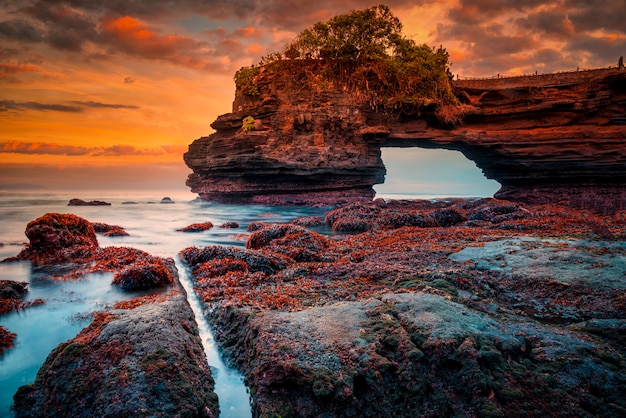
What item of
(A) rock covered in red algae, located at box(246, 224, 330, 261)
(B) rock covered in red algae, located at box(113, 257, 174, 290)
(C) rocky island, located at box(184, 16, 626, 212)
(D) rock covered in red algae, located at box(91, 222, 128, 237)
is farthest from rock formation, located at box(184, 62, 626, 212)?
(B) rock covered in red algae, located at box(113, 257, 174, 290)

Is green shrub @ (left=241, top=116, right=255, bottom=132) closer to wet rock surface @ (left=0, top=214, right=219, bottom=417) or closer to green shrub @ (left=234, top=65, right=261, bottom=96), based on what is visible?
green shrub @ (left=234, top=65, right=261, bottom=96)

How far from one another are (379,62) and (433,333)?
23.6m

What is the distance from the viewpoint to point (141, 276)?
4.64 m

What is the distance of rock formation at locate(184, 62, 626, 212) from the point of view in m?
21.2

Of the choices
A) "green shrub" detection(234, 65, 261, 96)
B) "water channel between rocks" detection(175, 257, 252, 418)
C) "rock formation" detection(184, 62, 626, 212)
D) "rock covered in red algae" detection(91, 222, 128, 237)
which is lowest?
"water channel between rocks" detection(175, 257, 252, 418)

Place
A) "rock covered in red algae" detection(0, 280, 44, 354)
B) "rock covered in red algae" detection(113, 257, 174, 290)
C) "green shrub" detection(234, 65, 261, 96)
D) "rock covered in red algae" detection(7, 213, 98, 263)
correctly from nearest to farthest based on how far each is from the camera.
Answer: "rock covered in red algae" detection(0, 280, 44, 354) → "rock covered in red algae" detection(113, 257, 174, 290) → "rock covered in red algae" detection(7, 213, 98, 263) → "green shrub" detection(234, 65, 261, 96)

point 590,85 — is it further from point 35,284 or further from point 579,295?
point 35,284

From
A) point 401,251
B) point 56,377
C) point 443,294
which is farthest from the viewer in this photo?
point 401,251

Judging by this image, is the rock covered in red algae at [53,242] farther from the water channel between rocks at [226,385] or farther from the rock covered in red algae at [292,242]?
the water channel between rocks at [226,385]

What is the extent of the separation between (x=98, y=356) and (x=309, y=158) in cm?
2097

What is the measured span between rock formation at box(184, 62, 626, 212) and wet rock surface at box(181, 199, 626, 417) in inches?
736

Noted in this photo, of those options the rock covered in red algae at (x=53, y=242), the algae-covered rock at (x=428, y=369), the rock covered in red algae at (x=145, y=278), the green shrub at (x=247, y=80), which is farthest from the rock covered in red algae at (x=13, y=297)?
the green shrub at (x=247, y=80)

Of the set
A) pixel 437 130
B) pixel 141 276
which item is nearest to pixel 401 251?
pixel 141 276

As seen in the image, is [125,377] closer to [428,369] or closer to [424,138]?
[428,369]
